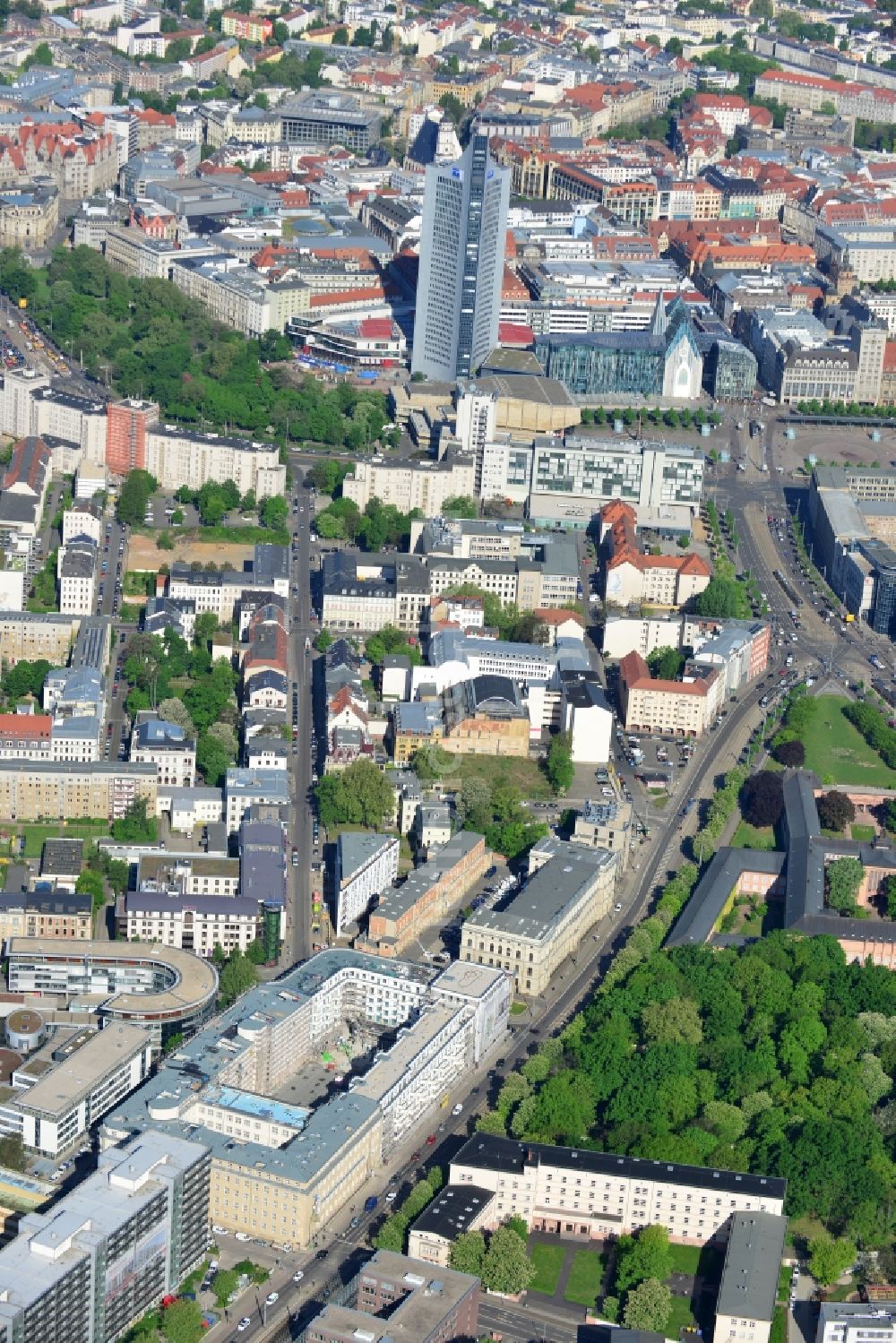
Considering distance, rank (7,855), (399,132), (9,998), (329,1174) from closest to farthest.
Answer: (329,1174), (9,998), (7,855), (399,132)

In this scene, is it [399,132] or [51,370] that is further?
[399,132]

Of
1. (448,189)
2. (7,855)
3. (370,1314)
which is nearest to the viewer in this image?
(370,1314)

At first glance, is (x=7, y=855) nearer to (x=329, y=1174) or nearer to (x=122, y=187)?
(x=329, y=1174)

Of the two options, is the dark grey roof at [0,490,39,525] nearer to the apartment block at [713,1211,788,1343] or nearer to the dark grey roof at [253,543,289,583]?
the dark grey roof at [253,543,289,583]

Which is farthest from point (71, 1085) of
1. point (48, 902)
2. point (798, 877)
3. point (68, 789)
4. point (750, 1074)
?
point (798, 877)

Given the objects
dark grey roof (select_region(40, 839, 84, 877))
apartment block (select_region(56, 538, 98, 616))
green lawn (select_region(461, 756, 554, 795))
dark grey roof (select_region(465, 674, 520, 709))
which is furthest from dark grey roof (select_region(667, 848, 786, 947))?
apartment block (select_region(56, 538, 98, 616))

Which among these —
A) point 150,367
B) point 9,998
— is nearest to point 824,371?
point 150,367

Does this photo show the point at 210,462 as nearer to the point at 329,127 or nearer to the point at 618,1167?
the point at 618,1167
